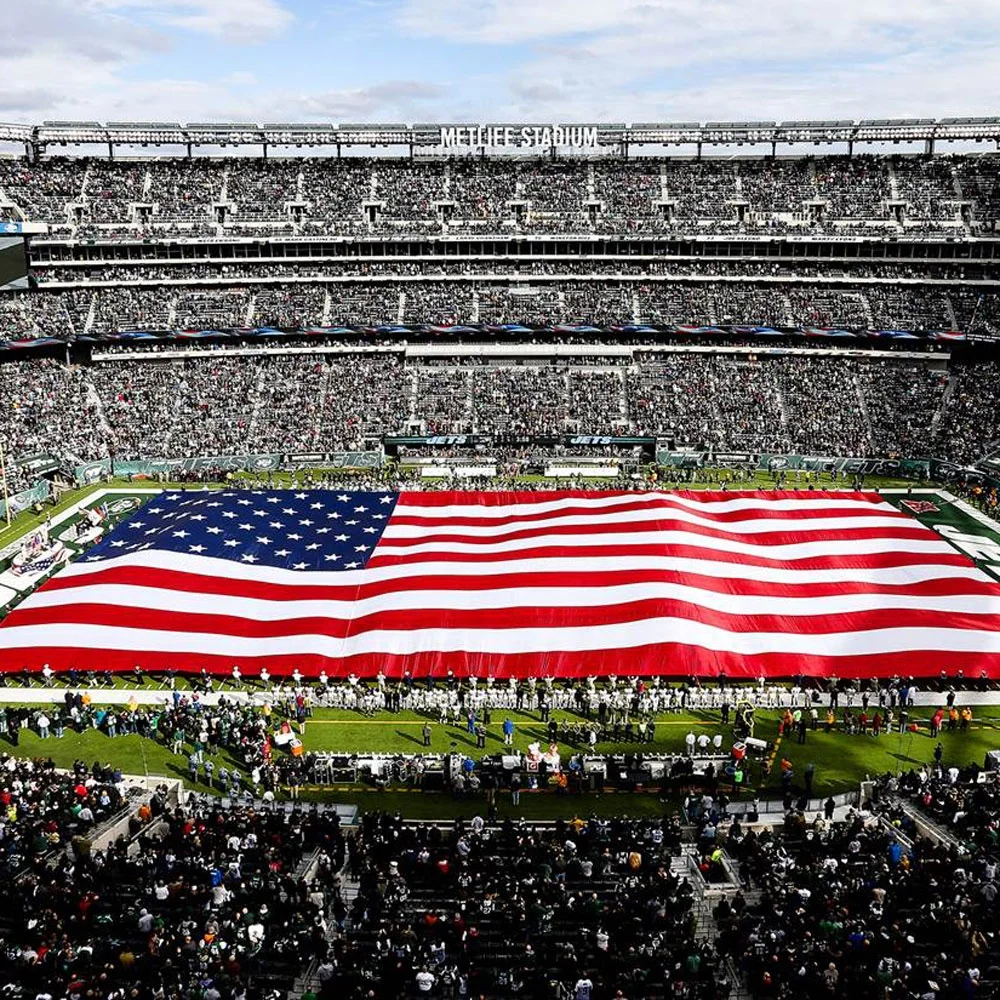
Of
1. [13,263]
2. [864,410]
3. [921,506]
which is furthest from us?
[13,263]

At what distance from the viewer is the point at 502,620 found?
1139 inches

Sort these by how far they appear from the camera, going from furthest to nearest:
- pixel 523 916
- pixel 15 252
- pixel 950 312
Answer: pixel 950 312 → pixel 15 252 → pixel 523 916

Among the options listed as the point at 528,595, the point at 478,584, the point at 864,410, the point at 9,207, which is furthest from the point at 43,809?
the point at 9,207

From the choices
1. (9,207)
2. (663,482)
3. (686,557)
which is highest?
(9,207)

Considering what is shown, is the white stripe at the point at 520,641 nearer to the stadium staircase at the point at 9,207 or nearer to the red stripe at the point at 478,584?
the red stripe at the point at 478,584

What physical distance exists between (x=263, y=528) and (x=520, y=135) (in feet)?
134

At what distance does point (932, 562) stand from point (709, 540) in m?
7.32

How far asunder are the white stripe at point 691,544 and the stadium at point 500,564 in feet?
0.79

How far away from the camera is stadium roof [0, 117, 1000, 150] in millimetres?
63219

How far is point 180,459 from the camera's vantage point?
50.3m

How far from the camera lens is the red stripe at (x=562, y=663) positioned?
26469 millimetres

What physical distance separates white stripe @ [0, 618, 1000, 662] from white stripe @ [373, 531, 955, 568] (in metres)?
5.47

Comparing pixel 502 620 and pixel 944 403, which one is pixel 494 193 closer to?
pixel 944 403

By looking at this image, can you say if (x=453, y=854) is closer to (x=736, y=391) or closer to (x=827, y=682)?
(x=827, y=682)
